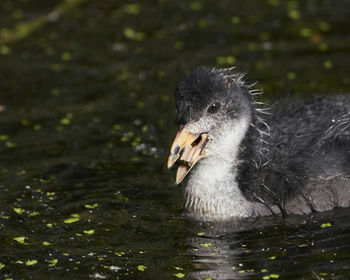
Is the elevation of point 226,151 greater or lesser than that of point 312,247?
greater

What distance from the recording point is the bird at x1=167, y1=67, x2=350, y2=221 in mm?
8234

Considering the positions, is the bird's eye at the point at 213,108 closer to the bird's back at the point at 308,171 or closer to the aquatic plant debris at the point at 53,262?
the bird's back at the point at 308,171

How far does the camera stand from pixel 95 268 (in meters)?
7.49

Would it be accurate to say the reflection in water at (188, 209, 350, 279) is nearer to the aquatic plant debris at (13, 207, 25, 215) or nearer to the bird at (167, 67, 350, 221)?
the bird at (167, 67, 350, 221)

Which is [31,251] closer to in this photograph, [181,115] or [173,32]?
[181,115]

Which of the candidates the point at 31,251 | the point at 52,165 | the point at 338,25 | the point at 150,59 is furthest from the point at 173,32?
the point at 31,251

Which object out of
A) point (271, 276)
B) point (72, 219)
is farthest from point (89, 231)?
point (271, 276)

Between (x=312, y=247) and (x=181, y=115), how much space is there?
1.75 metres

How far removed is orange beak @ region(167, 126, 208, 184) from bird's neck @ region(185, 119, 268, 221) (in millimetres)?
110

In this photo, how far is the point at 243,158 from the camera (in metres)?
8.46

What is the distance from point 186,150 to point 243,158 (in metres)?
0.61

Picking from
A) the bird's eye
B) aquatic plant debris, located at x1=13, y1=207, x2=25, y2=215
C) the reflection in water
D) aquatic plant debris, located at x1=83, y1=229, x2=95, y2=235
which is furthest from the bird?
aquatic plant debris, located at x1=13, y1=207, x2=25, y2=215

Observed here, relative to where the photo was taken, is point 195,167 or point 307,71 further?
point 307,71

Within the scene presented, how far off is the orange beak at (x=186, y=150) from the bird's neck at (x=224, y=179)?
0.11 meters
